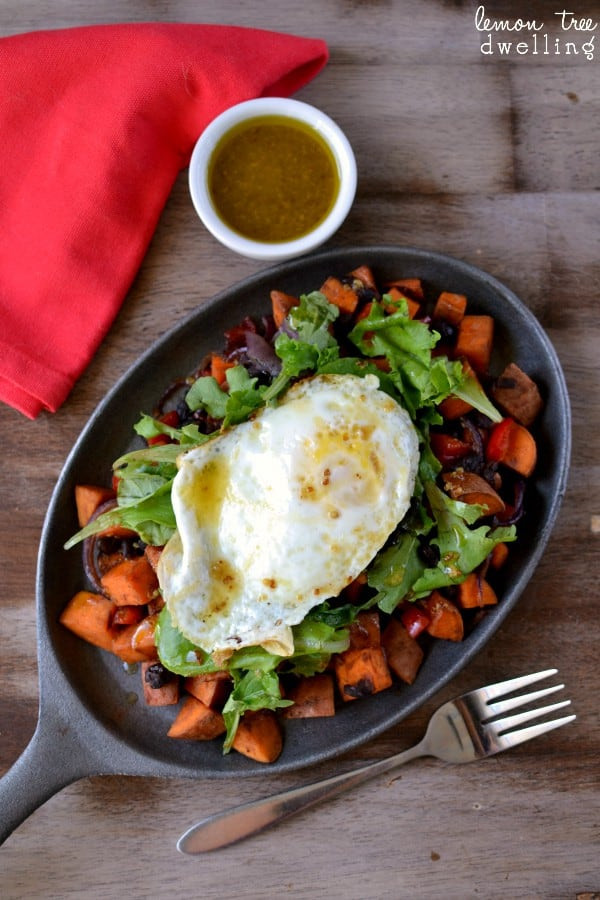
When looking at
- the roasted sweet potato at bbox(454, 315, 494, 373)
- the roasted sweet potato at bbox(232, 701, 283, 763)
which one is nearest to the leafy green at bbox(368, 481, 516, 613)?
the roasted sweet potato at bbox(454, 315, 494, 373)

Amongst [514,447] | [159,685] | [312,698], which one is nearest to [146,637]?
[159,685]

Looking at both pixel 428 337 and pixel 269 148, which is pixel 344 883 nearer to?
pixel 428 337

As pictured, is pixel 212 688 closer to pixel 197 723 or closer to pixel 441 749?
pixel 197 723

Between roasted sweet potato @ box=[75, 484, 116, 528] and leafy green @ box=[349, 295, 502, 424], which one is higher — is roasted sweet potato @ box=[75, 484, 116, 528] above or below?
below

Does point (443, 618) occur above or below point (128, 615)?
below

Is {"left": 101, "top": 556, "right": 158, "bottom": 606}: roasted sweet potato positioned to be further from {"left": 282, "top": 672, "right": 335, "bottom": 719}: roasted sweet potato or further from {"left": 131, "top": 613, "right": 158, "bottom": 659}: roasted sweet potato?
{"left": 282, "top": 672, "right": 335, "bottom": 719}: roasted sweet potato

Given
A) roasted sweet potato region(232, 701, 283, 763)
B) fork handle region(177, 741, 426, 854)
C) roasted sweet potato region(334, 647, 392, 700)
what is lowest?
fork handle region(177, 741, 426, 854)

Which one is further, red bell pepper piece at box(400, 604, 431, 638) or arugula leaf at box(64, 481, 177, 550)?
red bell pepper piece at box(400, 604, 431, 638)
